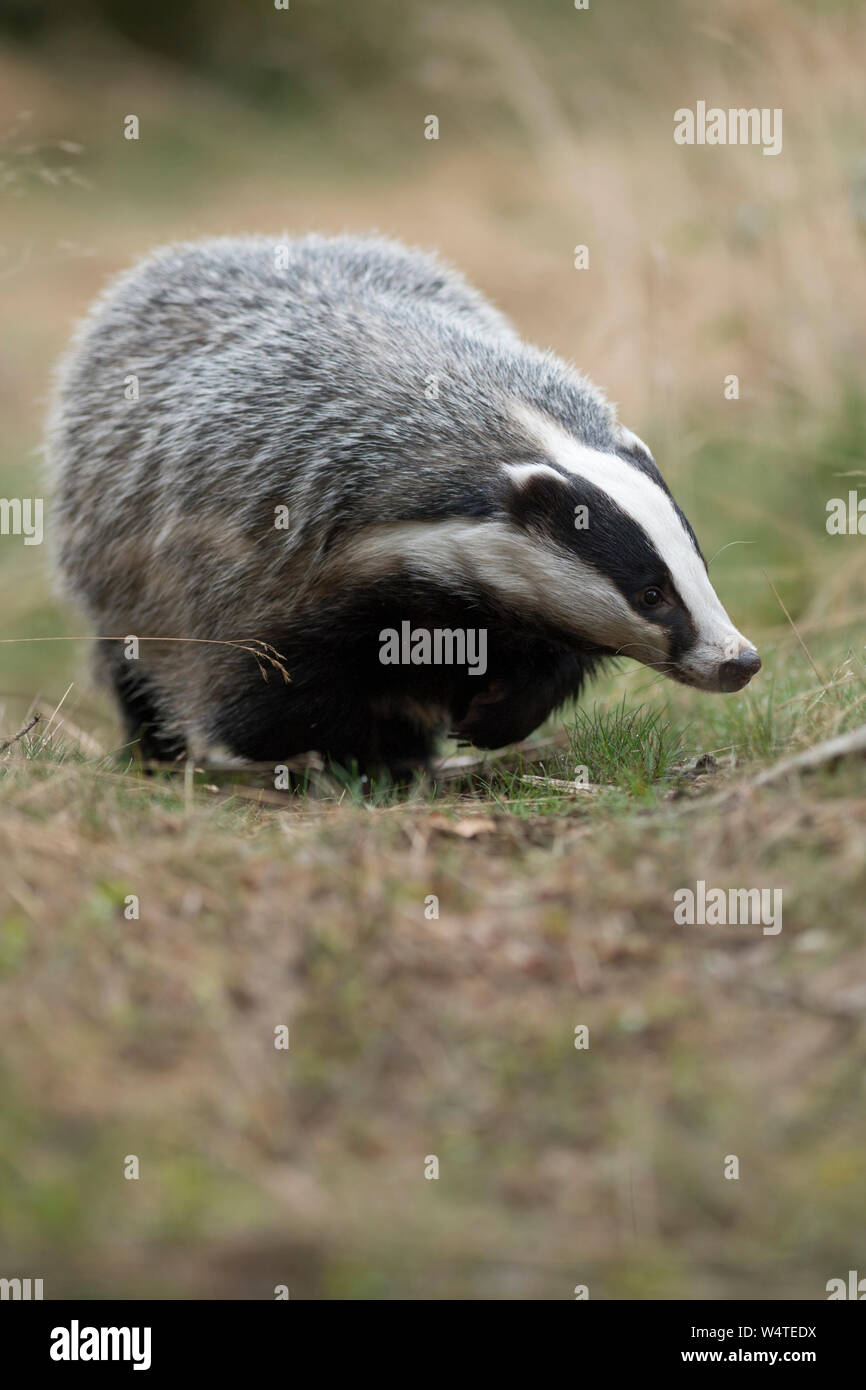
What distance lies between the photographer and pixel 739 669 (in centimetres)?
424

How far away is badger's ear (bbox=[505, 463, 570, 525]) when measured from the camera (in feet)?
13.9

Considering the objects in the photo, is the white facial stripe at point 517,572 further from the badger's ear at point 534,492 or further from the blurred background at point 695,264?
the blurred background at point 695,264

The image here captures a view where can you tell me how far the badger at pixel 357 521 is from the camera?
4.32m

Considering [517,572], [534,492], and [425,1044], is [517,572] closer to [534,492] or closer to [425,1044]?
[534,492]

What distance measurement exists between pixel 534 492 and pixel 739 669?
77cm

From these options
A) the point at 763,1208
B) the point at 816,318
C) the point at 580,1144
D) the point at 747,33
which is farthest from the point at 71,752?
the point at 747,33

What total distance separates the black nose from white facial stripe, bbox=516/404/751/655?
1.1 inches

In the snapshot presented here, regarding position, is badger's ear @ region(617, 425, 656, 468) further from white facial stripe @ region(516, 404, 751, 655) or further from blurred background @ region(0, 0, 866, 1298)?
blurred background @ region(0, 0, 866, 1298)

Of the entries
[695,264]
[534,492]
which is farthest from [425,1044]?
[695,264]

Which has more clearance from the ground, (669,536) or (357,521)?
(357,521)

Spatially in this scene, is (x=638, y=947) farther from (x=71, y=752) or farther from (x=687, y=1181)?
(x=71, y=752)

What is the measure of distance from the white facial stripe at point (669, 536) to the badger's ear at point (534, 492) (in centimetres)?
9

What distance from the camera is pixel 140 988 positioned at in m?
2.89

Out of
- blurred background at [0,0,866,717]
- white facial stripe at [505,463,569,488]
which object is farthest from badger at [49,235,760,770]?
blurred background at [0,0,866,717]
